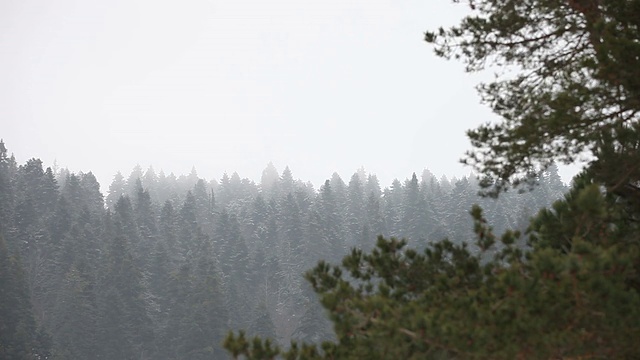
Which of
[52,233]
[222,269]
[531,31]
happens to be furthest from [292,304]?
[531,31]

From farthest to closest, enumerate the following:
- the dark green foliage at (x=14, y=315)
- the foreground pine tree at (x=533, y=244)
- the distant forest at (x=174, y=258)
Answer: the distant forest at (x=174, y=258) < the dark green foliage at (x=14, y=315) < the foreground pine tree at (x=533, y=244)

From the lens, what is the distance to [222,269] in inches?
3091

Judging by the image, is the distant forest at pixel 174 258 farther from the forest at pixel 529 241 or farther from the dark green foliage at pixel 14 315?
the forest at pixel 529 241

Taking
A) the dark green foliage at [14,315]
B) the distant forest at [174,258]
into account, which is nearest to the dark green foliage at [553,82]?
the distant forest at [174,258]

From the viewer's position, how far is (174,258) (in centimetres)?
7881

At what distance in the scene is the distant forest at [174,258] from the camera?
58062 millimetres

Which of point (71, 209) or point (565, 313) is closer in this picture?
point (565, 313)

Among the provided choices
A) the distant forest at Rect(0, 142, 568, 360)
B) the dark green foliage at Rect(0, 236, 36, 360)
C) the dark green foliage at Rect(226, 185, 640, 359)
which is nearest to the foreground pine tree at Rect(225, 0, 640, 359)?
the dark green foliage at Rect(226, 185, 640, 359)

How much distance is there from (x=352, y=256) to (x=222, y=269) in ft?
235

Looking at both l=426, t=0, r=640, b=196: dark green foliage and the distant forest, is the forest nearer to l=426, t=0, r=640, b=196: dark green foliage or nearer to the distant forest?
l=426, t=0, r=640, b=196: dark green foliage

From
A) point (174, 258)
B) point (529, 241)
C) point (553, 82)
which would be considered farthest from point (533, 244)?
point (174, 258)

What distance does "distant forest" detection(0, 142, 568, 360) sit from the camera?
5806 cm

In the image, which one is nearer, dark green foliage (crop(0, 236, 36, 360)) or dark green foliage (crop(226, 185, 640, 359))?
dark green foliage (crop(226, 185, 640, 359))

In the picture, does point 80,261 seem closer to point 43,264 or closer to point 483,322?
point 43,264
